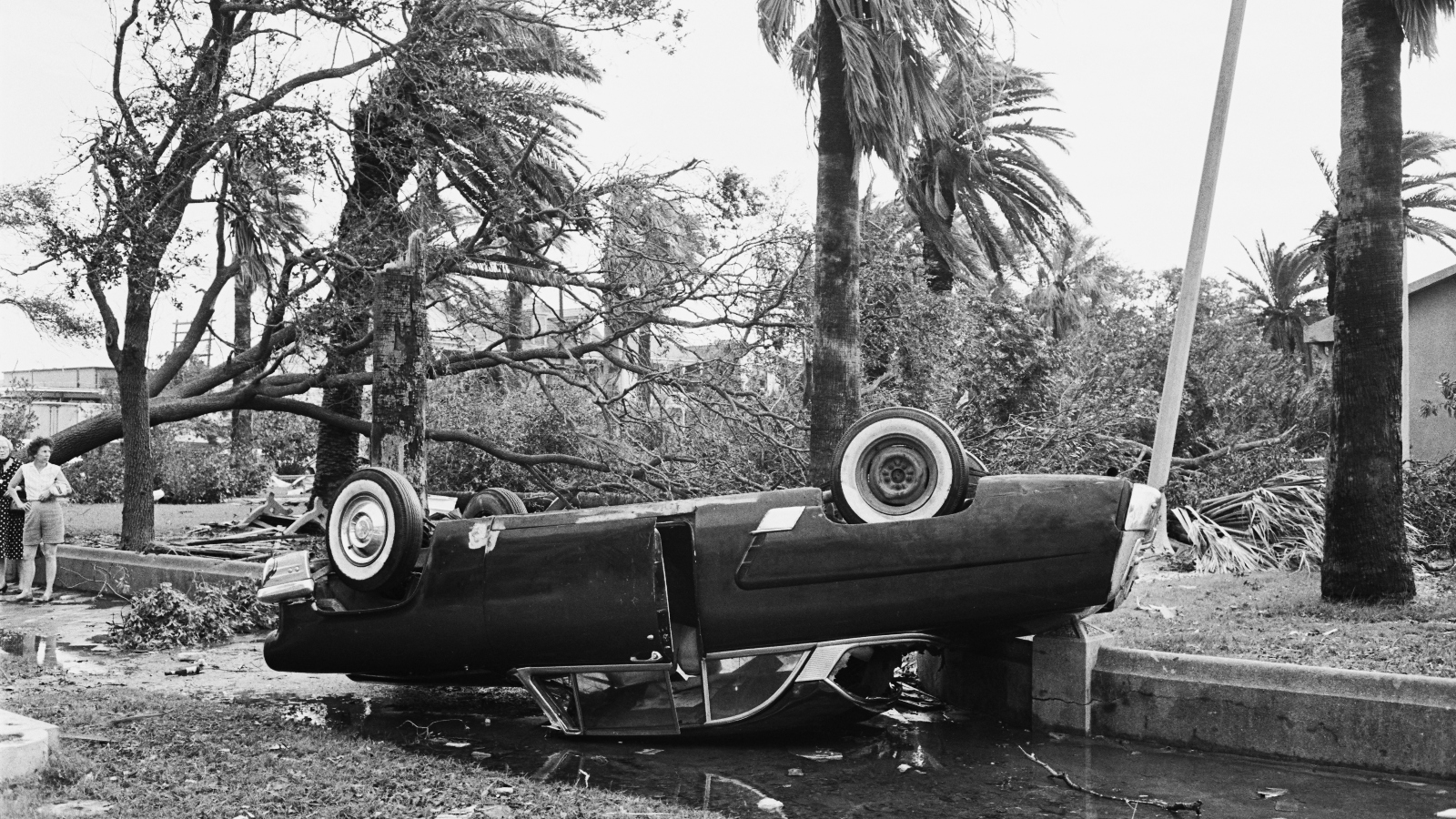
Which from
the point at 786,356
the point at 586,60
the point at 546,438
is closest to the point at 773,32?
the point at 786,356

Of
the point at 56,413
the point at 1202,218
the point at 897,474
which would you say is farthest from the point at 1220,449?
the point at 56,413

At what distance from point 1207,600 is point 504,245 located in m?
8.15

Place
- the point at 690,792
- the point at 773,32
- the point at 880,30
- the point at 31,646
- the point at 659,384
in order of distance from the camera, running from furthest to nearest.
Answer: the point at 659,384
the point at 773,32
the point at 880,30
the point at 31,646
the point at 690,792

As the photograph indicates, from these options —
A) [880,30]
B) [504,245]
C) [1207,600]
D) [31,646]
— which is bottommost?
[31,646]

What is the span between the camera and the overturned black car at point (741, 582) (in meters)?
6.07

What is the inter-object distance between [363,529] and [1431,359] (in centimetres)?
1864

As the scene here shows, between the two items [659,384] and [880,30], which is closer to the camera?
[880,30]

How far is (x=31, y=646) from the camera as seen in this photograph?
905cm

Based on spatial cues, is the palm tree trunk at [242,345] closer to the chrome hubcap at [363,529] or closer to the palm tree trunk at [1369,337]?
the chrome hubcap at [363,529]

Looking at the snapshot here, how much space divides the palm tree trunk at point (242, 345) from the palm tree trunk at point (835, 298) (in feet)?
29.8

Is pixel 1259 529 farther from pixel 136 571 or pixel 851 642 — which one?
pixel 136 571

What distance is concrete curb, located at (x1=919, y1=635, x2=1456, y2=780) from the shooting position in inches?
217

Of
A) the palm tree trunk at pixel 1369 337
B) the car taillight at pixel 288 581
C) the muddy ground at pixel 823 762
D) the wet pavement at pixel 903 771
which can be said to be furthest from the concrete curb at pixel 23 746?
the palm tree trunk at pixel 1369 337

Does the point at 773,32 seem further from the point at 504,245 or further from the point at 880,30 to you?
the point at 504,245
